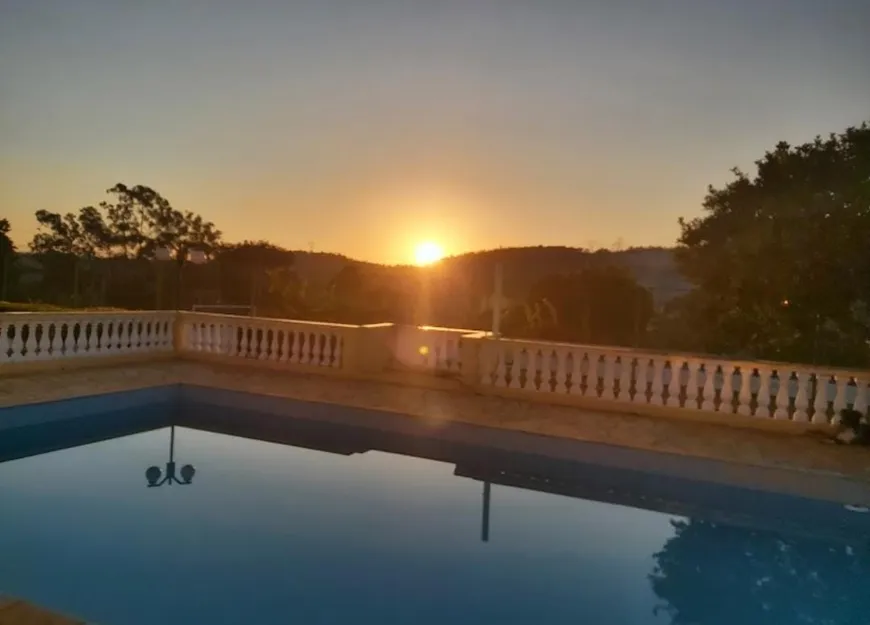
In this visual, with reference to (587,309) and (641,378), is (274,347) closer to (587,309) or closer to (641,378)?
(641,378)

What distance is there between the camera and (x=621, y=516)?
571cm

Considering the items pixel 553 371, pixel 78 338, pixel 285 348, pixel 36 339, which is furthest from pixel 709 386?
pixel 36 339

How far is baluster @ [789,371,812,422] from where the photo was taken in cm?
716

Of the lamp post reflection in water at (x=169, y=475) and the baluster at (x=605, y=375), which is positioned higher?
the baluster at (x=605, y=375)

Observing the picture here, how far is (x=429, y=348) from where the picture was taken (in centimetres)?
998

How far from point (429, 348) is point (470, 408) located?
215 centimetres

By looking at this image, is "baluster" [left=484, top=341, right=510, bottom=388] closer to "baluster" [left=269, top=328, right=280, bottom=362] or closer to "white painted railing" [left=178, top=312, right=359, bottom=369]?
"white painted railing" [left=178, top=312, right=359, bottom=369]

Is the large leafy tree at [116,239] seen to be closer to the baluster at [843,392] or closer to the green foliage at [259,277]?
the green foliage at [259,277]

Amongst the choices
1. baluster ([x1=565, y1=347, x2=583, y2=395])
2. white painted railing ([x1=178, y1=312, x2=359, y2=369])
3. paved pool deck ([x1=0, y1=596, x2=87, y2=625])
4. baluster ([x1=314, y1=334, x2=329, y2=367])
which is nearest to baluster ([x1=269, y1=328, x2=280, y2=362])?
white painted railing ([x1=178, y1=312, x2=359, y2=369])

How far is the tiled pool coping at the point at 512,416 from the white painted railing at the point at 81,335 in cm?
37

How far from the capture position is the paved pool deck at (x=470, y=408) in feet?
20.9

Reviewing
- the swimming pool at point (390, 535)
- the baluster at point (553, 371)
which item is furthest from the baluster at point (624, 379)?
the swimming pool at point (390, 535)

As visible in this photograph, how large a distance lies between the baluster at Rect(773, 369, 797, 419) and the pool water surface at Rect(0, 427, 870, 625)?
2175 mm

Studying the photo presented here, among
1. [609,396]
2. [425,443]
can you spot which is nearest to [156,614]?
[425,443]
